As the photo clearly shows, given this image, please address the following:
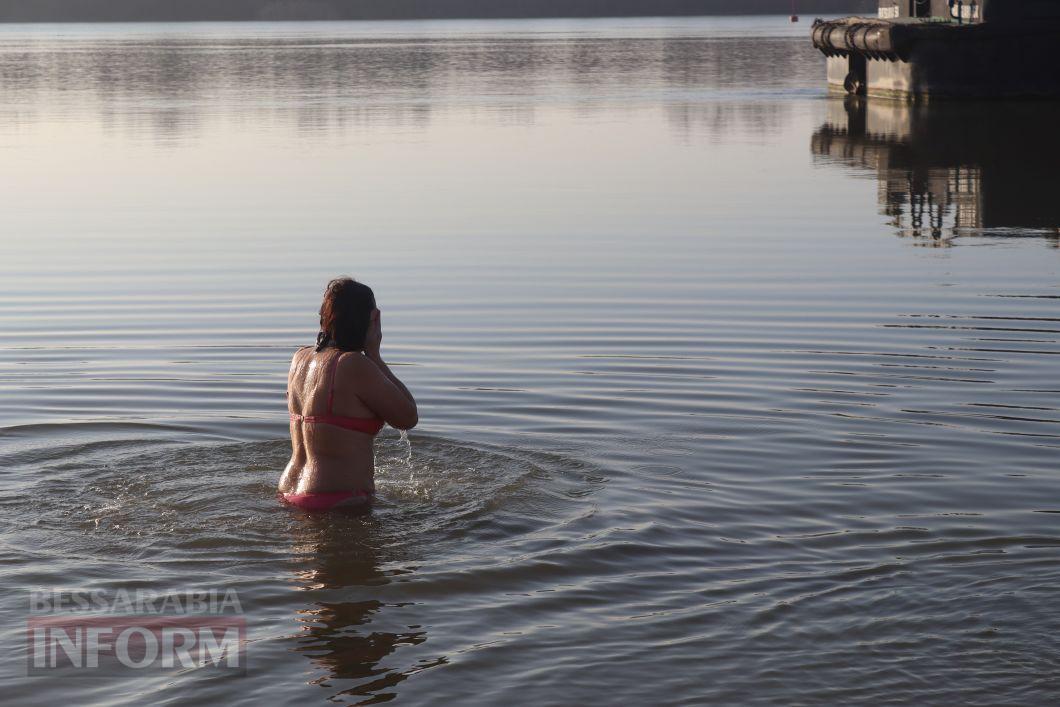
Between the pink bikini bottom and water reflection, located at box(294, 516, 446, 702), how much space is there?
0.25ft

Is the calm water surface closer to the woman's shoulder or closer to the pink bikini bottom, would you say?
the pink bikini bottom

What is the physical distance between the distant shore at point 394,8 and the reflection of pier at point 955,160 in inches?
6008

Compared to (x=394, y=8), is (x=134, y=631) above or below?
below

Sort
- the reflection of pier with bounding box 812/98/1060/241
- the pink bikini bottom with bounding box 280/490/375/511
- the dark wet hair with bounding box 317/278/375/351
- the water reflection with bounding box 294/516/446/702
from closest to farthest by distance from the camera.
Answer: the water reflection with bounding box 294/516/446/702 → the dark wet hair with bounding box 317/278/375/351 → the pink bikini bottom with bounding box 280/490/375/511 → the reflection of pier with bounding box 812/98/1060/241

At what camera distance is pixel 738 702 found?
5.63 m

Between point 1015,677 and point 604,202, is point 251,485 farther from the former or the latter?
point 604,202

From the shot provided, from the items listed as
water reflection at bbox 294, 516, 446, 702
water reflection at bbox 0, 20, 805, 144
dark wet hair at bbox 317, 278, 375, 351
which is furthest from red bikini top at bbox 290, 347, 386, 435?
water reflection at bbox 0, 20, 805, 144

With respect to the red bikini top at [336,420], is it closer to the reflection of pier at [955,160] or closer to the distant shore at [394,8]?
the reflection of pier at [955,160]

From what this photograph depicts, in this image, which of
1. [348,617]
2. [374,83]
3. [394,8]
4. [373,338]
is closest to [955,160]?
[373,338]

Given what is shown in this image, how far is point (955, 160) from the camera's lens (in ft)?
87.6

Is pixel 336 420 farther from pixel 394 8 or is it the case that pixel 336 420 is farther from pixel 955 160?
pixel 394 8

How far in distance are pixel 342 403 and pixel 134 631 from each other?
1.73m

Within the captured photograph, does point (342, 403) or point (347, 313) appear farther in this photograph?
point (342, 403)

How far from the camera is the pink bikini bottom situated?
7.79 meters
